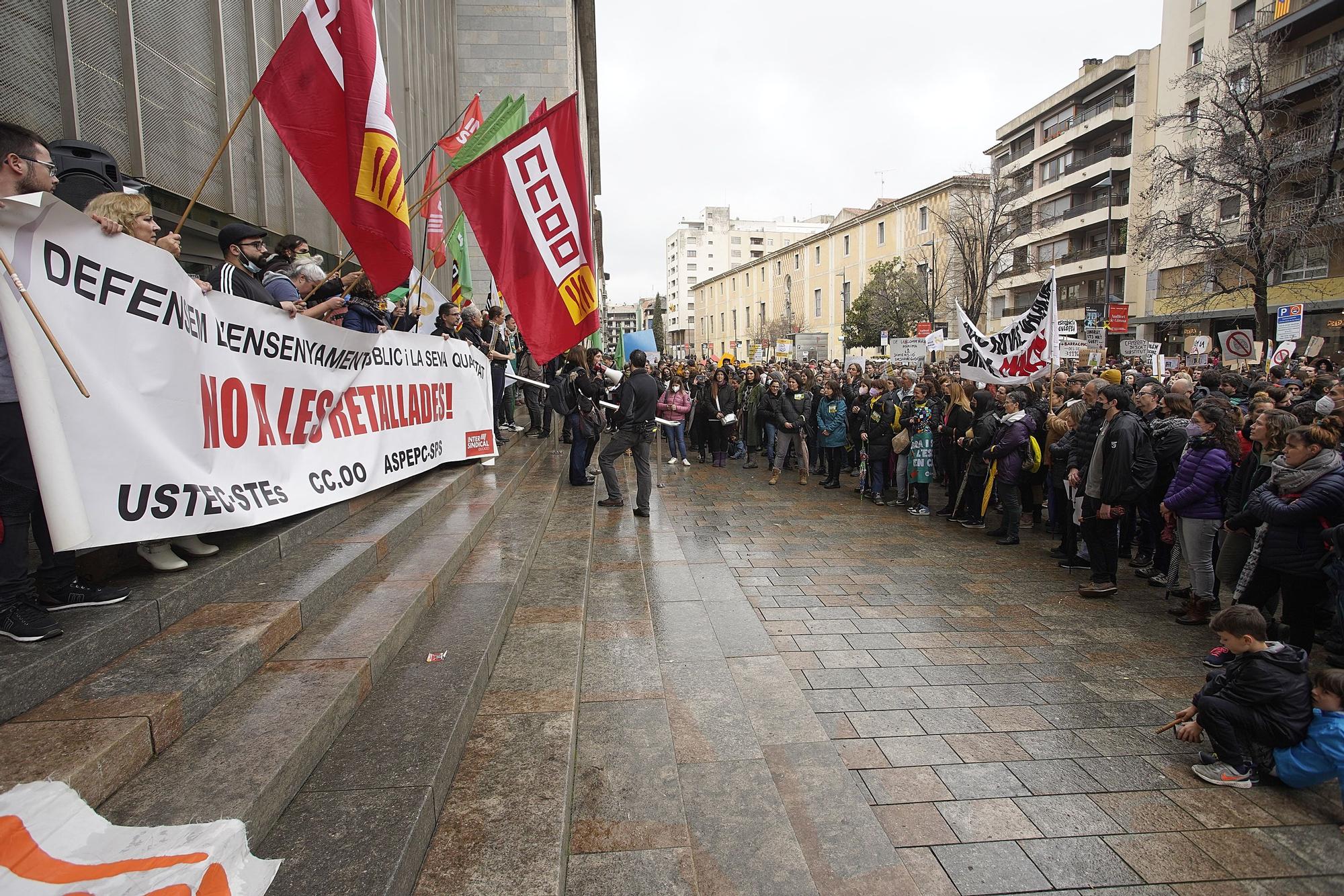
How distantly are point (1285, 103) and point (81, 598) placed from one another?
35.4 metres

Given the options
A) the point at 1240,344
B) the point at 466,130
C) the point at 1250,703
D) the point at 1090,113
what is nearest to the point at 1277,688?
the point at 1250,703

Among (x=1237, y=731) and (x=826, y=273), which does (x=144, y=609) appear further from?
(x=826, y=273)

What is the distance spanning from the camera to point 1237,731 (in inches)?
140

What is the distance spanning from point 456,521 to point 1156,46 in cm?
4817

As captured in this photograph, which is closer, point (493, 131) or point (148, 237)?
point (148, 237)

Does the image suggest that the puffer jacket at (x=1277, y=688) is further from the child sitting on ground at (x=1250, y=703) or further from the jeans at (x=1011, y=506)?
the jeans at (x=1011, y=506)

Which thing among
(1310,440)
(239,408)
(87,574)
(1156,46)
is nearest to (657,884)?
(87,574)

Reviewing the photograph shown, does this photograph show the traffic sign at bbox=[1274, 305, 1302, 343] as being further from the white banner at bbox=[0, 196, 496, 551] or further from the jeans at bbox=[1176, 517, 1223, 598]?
the white banner at bbox=[0, 196, 496, 551]

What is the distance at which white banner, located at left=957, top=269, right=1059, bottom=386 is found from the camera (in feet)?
32.5

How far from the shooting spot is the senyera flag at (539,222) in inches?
241

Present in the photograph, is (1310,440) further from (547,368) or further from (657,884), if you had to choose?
(547,368)

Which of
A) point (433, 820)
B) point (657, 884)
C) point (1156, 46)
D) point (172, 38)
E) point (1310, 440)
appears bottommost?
point (657, 884)

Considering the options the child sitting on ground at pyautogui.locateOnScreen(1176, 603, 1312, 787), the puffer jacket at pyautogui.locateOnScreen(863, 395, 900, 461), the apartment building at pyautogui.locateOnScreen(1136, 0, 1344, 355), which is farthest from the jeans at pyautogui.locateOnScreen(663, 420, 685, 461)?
the apartment building at pyautogui.locateOnScreen(1136, 0, 1344, 355)

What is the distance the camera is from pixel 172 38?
702 centimetres
